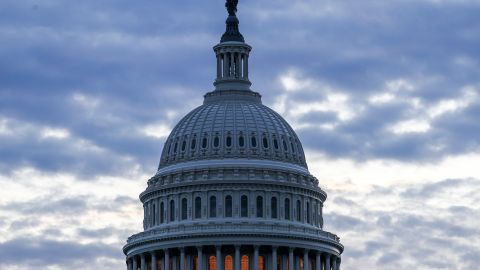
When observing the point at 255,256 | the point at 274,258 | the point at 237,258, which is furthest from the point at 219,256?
the point at 274,258

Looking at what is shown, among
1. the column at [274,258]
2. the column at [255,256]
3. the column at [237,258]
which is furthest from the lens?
the column at [274,258]

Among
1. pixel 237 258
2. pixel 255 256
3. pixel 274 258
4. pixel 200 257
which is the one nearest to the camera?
pixel 237 258

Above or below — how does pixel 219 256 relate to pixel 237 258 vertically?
above

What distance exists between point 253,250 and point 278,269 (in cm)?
372

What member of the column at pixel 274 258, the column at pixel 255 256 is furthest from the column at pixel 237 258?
the column at pixel 274 258

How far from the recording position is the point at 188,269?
200 meters

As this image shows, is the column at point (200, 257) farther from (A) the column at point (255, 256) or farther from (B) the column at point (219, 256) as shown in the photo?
(A) the column at point (255, 256)

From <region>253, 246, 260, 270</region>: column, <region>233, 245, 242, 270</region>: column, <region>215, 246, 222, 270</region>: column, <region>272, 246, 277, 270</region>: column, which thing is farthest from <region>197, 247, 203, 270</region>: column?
<region>272, 246, 277, 270</region>: column

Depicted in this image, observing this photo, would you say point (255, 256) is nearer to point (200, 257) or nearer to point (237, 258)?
point (237, 258)

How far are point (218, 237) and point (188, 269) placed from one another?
5275 millimetres

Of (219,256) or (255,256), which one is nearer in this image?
(255,256)

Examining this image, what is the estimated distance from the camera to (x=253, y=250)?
199625 millimetres

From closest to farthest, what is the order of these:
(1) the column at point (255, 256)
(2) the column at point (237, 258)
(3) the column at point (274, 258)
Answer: (2) the column at point (237, 258)
(1) the column at point (255, 256)
(3) the column at point (274, 258)

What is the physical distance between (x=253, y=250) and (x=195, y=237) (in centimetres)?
699
